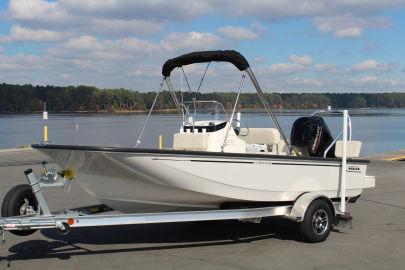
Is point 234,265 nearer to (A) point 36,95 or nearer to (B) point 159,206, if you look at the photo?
(B) point 159,206

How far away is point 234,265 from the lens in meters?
6.10

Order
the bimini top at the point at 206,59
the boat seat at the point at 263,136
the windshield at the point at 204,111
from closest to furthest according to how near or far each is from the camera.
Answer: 1. the bimini top at the point at 206,59
2. the boat seat at the point at 263,136
3. the windshield at the point at 204,111

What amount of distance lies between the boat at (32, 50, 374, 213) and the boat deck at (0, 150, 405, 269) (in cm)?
53

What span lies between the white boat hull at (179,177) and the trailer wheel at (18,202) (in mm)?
510

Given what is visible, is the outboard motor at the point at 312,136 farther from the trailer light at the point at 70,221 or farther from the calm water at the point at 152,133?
the trailer light at the point at 70,221

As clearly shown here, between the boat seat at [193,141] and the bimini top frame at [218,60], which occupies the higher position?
the bimini top frame at [218,60]

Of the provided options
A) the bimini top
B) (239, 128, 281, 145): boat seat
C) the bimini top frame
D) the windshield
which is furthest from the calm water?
the bimini top

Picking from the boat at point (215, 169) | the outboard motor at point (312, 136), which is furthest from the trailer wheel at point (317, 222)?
the outboard motor at point (312, 136)

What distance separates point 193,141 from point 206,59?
4.01ft

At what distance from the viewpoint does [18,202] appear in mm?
6465

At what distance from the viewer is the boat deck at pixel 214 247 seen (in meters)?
6.16

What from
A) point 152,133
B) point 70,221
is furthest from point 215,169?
point 152,133

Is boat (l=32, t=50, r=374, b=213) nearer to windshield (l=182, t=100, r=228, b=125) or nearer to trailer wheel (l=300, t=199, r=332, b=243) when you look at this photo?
trailer wheel (l=300, t=199, r=332, b=243)

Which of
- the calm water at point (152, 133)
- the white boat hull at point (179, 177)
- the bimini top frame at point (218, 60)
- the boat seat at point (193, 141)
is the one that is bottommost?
the calm water at point (152, 133)
